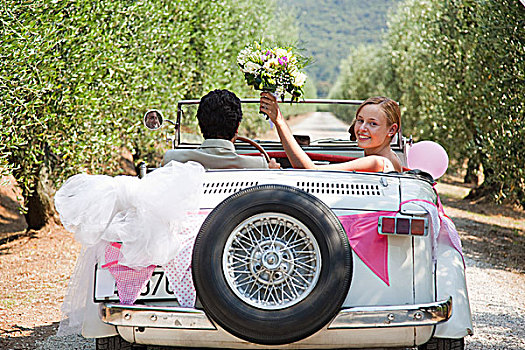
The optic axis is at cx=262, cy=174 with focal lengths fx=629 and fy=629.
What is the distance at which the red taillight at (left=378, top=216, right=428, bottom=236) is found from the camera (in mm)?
3197

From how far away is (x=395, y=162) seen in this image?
4309 millimetres

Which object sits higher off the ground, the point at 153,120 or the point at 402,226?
the point at 153,120

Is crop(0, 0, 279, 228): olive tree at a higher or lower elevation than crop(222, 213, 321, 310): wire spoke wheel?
higher

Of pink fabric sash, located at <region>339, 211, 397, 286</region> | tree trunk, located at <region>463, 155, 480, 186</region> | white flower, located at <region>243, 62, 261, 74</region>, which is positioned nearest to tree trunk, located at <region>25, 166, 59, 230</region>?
white flower, located at <region>243, 62, 261, 74</region>

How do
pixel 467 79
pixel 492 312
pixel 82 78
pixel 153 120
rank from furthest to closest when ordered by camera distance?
pixel 467 79
pixel 82 78
pixel 492 312
pixel 153 120

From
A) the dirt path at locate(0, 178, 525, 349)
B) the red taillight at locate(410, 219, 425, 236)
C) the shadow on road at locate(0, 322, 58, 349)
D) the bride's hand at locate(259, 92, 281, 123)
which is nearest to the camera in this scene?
the red taillight at locate(410, 219, 425, 236)

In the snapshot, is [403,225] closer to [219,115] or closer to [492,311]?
[219,115]

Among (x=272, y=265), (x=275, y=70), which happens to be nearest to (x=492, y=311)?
(x=275, y=70)

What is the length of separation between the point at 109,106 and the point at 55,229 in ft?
7.18

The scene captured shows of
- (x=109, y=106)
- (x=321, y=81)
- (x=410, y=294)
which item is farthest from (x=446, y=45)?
(x=321, y=81)

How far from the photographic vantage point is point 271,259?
3133mm

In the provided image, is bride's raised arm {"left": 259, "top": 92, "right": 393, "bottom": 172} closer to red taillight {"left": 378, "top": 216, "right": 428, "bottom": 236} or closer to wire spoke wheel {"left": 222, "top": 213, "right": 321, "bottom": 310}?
red taillight {"left": 378, "top": 216, "right": 428, "bottom": 236}

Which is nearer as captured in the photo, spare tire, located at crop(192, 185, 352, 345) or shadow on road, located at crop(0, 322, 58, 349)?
spare tire, located at crop(192, 185, 352, 345)

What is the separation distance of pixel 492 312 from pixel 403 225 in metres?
3.41
